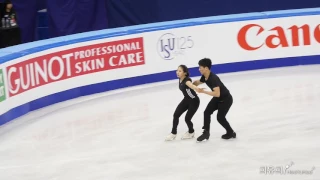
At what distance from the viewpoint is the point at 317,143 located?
35.4 feet

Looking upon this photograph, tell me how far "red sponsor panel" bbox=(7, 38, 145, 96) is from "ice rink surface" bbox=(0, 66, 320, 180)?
0.56m

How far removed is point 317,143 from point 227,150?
4.37 feet

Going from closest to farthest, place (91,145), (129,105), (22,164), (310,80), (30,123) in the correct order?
(22,164), (91,145), (30,123), (129,105), (310,80)

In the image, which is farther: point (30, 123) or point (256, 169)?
point (30, 123)

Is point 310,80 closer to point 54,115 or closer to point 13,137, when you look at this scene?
point 54,115

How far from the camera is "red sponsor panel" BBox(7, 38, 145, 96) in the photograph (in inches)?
510

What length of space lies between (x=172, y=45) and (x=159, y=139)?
15.5 ft

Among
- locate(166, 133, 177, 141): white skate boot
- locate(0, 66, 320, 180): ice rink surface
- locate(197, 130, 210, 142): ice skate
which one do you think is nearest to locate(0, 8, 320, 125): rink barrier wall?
locate(0, 66, 320, 180): ice rink surface

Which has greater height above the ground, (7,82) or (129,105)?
(7,82)

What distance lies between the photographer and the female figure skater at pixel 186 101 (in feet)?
35.5

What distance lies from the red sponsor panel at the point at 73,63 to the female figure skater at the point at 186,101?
3.13 meters

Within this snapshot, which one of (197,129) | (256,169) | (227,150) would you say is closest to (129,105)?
(197,129)

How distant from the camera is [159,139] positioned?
37.6ft

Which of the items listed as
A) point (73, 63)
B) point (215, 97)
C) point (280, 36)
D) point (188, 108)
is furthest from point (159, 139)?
point (280, 36)
